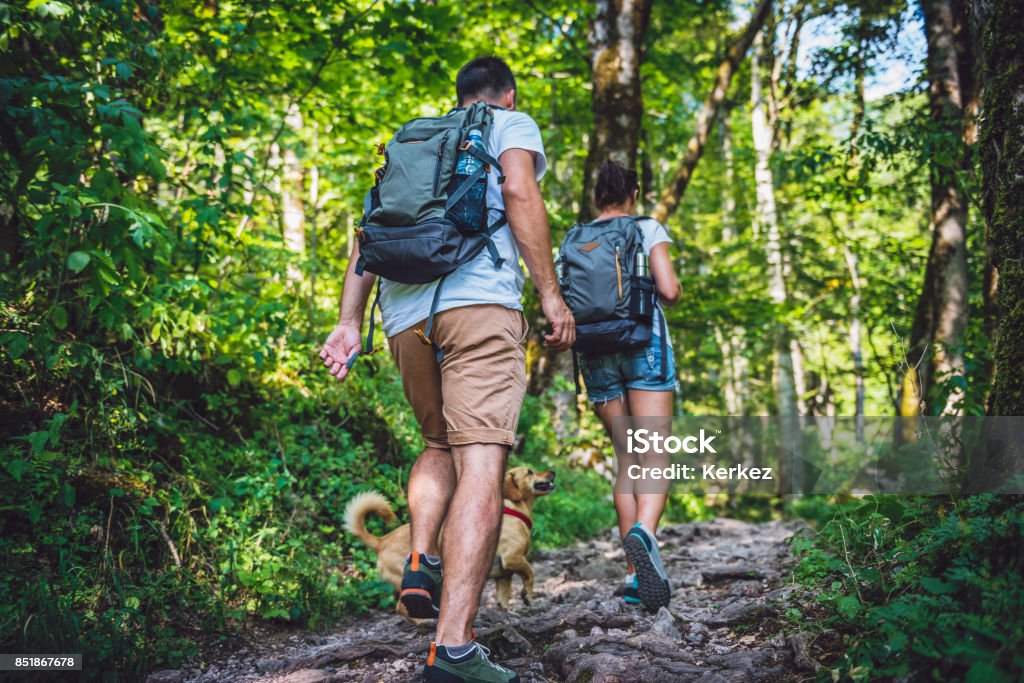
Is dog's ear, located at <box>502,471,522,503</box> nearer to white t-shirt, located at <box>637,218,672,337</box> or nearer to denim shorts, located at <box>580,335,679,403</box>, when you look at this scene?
denim shorts, located at <box>580,335,679,403</box>

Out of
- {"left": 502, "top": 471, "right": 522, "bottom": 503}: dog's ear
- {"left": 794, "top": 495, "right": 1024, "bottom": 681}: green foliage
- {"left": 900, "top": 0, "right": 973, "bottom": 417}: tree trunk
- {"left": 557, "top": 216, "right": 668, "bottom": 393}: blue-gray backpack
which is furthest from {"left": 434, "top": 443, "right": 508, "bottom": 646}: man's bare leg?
{"left": 900, "top": 0, "right": 973, "bottom": 417}: tree trunk

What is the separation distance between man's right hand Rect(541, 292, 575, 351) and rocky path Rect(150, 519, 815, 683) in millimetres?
1268

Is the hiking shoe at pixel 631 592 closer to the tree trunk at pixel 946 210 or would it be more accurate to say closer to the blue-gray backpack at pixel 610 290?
the blue-gray backpack at pixel 610 290

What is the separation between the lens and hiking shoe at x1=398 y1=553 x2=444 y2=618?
2.85m

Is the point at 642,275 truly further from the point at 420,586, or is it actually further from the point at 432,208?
the point at 420,586

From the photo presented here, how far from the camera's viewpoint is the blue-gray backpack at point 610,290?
408cm

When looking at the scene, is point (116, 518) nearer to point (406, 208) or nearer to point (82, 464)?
point (82, 464)

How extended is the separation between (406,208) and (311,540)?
302cm

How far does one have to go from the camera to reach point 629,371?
418 cm

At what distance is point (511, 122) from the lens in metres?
2.99

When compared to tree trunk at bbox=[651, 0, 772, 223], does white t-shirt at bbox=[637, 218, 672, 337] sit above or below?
below

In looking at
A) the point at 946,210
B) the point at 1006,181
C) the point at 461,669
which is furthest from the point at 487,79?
the point at 946,210

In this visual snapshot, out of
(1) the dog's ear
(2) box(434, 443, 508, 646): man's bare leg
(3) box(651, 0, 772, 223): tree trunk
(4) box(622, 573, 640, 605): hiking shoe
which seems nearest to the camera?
(2) box(434, 443, 508, 646): man's bare leg

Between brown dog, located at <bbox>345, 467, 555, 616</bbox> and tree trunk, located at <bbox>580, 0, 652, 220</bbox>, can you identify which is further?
tree trunk, located at <bbox>580, 0, 652, 220</bbox>
